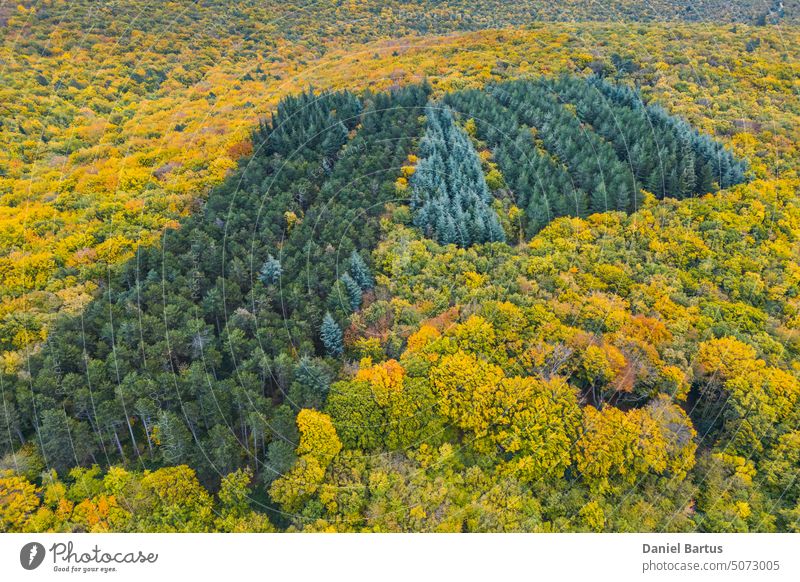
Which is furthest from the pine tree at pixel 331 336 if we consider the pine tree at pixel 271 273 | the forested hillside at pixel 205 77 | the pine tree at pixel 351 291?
the forested hillside at pixel 205 77

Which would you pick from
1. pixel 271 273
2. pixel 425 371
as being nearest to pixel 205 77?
pixel 271 273

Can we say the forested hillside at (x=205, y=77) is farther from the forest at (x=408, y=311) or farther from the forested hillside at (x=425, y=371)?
the forested hillside at (x=425, y=371)

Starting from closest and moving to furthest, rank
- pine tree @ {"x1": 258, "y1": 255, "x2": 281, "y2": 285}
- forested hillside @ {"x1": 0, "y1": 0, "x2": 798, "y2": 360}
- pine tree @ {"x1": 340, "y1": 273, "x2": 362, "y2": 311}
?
pine tree @ {"x1": 340, "y1": 273, "x2": 362, "y2": 311} → pine tree @ {"x1": 258, "y1": 255, "x2": 281, "y2": 285} → forested hillside @ {"x1": 0, "y1": 0, "x2": 798, "y2": 360}

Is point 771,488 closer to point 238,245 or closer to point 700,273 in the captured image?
point 700,273

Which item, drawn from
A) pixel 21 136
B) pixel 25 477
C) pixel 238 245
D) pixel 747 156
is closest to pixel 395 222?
pixel 238 245

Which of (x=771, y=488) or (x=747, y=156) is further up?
(x=747, y=156)

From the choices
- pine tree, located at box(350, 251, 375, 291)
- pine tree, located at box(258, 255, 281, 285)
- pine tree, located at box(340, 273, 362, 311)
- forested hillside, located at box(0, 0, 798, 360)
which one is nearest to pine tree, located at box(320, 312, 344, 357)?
pine tree, located at box(340, 273, 362, 311)

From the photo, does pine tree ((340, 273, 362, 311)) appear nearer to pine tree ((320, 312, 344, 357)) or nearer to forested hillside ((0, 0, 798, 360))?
pine tree ((320, 312, 344, 357))
